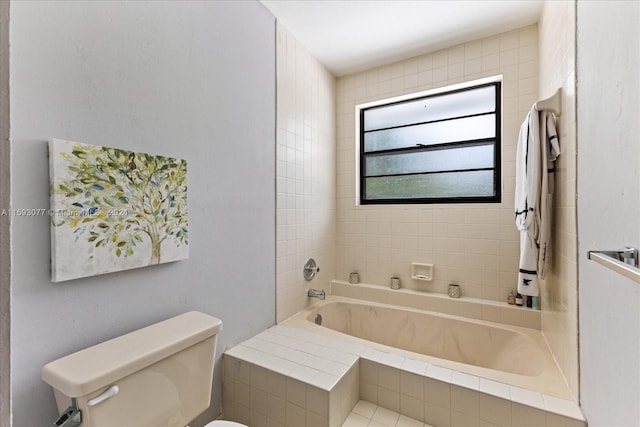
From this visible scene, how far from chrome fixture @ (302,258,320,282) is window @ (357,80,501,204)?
0.80 meters

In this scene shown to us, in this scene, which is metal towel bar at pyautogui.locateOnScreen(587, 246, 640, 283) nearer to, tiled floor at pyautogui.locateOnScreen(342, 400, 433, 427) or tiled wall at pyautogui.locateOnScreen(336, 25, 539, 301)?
tiled floor at pyautogui.locateOnScreen(342, 400, 433, 427)

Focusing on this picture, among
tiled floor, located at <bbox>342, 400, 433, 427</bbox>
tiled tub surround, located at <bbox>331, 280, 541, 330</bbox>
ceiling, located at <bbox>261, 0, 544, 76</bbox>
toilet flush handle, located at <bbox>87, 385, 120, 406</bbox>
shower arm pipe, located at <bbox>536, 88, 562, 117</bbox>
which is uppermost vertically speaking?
ceiling, located at <bbox>261, 0, 544, 76</bbox>

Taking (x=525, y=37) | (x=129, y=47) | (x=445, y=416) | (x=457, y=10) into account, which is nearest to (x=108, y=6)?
(x=129, y=47)

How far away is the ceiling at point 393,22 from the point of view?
1859 mm

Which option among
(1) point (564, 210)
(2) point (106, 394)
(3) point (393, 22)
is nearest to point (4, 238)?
(2) point (106, 394)

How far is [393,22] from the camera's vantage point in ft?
6.63

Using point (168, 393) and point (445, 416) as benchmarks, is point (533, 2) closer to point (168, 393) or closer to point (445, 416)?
point (445, 416)

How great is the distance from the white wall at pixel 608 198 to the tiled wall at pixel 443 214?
1.01 metres

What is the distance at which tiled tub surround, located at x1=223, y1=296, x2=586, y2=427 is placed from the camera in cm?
129

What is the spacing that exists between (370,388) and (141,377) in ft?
3.76

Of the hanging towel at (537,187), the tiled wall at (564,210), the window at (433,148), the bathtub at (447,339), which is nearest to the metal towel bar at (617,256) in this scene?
the tiled wall at (564,210)

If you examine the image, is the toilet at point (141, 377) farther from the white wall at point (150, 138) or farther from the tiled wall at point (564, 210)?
the tiled wall at point (564, 210)

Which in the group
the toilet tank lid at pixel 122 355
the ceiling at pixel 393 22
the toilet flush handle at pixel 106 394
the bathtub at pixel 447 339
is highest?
the ceiling at pixel 393 22

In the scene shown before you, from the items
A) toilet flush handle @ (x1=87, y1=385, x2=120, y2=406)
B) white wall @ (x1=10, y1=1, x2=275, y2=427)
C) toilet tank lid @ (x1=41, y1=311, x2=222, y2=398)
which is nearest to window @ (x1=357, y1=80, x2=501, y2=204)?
white wall @ (x1=10, y1=1, x2=275, y2=427)
